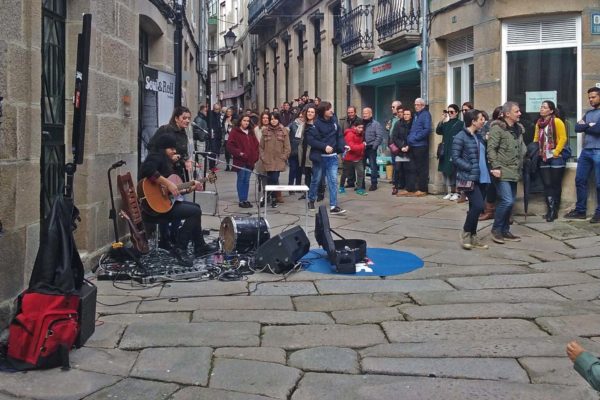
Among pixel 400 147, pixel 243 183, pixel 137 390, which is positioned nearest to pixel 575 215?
pixel 400 147

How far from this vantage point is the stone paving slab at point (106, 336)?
5047 mm

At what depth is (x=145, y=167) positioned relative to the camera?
7.88 m

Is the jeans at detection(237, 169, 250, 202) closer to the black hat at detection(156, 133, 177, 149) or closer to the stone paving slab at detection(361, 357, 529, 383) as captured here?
the black hat at detection(156, 133, 177, 149)

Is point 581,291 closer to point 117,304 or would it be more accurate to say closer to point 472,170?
point 472,170

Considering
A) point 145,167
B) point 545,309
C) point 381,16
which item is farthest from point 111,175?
point 381,16

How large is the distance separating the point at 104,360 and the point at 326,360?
1441 mm

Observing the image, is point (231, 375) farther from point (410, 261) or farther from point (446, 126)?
point (446, 126)

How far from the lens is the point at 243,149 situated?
12.7 meters

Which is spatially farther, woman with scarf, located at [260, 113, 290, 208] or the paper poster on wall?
woman with scarf, located at [260, 113, 290, 208]

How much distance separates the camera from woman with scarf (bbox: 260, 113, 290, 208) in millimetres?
12852

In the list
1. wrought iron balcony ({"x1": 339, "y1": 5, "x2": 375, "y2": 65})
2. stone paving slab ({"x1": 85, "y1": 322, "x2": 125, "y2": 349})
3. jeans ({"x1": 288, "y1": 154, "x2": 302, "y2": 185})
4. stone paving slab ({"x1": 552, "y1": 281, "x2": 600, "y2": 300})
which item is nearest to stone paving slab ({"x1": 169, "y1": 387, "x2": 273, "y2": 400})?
stone paving slab ({"x1": 85, "y1": 322, "x2": 125, "y2": 349})

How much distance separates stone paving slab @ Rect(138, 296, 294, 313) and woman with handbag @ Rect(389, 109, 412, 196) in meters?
7.71

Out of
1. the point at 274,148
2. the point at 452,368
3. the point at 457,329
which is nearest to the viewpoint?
the point at 452,368

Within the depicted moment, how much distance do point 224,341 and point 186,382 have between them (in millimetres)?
779
